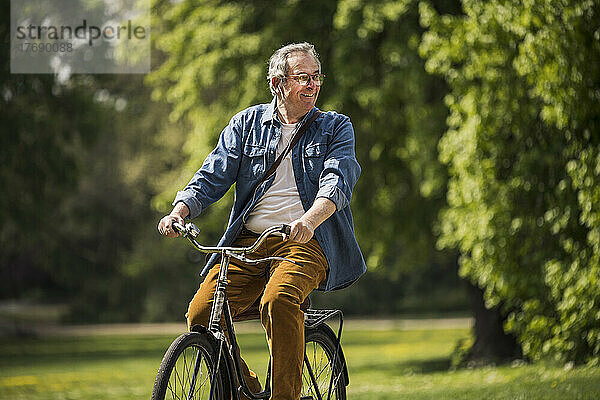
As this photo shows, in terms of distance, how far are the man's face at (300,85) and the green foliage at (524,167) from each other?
3980 millimetres

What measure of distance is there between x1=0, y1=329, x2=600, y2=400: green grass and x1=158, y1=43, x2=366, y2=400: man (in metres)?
3.15

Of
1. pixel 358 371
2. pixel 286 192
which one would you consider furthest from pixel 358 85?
pixel 286 192

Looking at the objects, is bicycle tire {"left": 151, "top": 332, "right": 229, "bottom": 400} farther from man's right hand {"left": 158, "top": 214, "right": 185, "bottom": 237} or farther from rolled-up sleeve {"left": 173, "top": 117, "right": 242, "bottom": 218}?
rolled-up sleeve {"left": 173, "top": 117, "right": 242, "bottom": 218}

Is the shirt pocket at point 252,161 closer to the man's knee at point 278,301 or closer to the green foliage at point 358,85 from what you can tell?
the man's knee at point 278,301

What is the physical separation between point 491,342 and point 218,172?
28.1 ft

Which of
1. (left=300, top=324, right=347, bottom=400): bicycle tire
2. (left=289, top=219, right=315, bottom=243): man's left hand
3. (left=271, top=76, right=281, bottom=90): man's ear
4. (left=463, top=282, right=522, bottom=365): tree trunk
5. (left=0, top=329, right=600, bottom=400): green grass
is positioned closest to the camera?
(left=289, top=219, right=315, bottom=243): man's left hand

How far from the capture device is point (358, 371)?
13852 millimetres

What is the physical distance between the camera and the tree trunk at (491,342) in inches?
475

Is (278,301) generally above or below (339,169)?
below

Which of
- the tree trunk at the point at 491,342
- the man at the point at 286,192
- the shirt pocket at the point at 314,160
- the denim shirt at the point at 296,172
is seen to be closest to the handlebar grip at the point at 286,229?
the man at the point at 286,192

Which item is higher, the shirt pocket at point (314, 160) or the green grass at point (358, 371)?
the shirt pocket at point (314, 160)

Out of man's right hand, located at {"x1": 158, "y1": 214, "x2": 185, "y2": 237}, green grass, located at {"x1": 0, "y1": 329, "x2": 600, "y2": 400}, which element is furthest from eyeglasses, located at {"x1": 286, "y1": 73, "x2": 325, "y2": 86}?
green grass, located at {"x1": 0, "y1": 329, "x2": 600, "y2": 400}

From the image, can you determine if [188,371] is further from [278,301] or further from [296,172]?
[296,172]

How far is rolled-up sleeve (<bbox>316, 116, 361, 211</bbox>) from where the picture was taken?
387 centimetres
